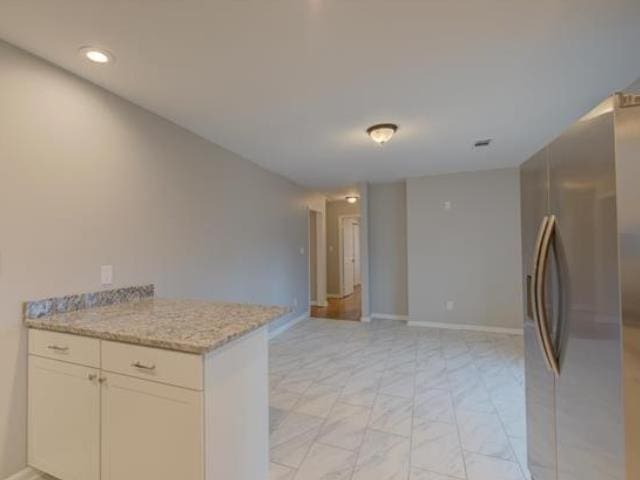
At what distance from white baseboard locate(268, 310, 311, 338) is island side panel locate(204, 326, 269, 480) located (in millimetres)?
2886

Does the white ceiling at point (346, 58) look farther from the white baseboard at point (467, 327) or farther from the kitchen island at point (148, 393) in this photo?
the white baseboard at point (467, 327)

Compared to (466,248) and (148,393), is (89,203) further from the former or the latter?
(466,248)

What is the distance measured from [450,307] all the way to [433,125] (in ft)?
10.1

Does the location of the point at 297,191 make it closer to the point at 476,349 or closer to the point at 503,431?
the point at 476,349

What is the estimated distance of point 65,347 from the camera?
5.36 feet

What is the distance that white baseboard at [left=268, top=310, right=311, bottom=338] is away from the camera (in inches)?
181

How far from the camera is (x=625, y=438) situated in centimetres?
96

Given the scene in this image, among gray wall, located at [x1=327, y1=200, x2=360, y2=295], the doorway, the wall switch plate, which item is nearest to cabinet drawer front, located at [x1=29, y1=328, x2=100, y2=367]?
the wall switch plate

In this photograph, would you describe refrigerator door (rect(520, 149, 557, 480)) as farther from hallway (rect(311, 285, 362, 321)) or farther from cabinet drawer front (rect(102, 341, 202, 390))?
hallway (rect(311, 285, 362, 321))

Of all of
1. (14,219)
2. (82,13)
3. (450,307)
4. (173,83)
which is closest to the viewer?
(82,13)

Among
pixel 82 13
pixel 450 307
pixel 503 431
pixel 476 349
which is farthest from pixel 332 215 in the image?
pixel 82 13

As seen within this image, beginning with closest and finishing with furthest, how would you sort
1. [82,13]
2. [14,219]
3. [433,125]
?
[82,13], [14,219], [433,125]

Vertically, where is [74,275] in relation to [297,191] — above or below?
below

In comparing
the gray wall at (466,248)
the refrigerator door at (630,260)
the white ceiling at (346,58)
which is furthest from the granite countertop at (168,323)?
the gray wall at (466,248)
